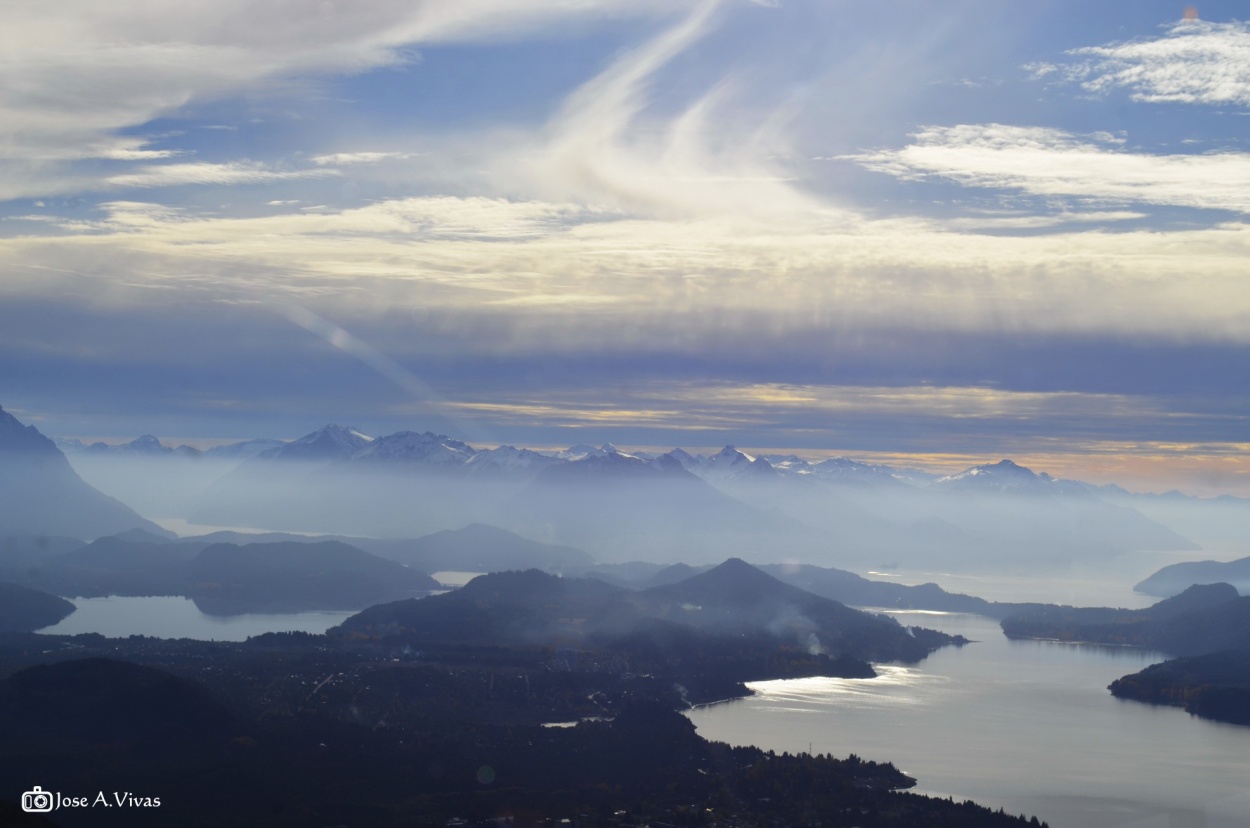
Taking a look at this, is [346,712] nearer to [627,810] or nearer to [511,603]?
[627,810]

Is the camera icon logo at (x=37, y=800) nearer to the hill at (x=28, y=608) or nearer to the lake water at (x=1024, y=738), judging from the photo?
the lake water at (x=1024, y=738)

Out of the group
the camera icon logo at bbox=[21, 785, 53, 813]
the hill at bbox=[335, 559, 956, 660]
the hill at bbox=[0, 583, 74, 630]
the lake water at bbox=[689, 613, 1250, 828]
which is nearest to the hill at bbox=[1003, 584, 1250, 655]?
the lake water at bbox=[689, 613, 1250, 828]

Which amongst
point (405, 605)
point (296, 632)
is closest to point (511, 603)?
point (405, 605)

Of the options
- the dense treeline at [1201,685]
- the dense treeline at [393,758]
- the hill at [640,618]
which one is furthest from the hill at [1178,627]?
the dense treeline at [393,758]

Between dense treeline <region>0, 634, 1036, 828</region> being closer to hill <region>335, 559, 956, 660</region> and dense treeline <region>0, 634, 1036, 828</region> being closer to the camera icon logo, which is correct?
the camera icon logo

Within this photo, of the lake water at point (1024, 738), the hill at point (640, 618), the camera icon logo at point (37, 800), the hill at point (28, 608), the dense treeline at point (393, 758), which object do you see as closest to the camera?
the camera icon logo at point (37, 800)

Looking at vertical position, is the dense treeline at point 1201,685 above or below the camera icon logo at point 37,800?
below
